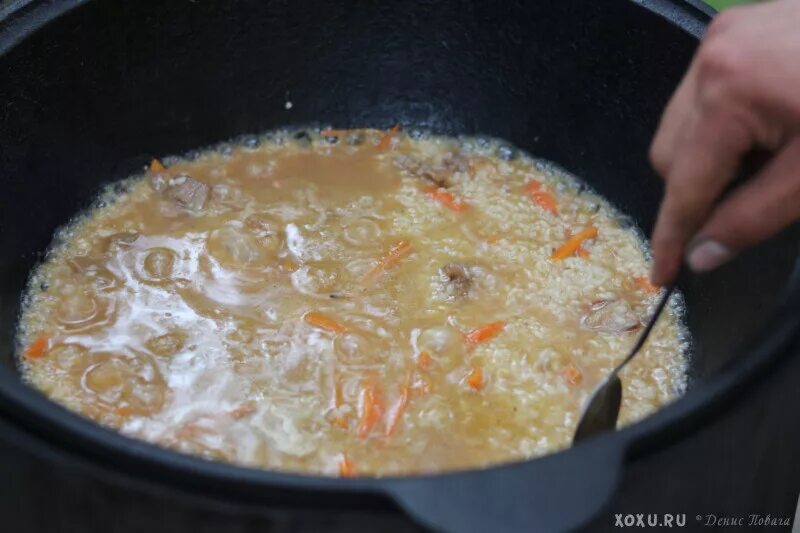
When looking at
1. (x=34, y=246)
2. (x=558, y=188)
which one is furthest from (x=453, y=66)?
(x=34, y=246)

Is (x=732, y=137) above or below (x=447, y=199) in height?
below

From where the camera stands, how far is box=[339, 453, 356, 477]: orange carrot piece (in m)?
1.64

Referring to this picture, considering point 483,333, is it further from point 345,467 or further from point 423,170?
point 423,170

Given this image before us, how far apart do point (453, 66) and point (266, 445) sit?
1.33 metres

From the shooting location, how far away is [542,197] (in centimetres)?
239

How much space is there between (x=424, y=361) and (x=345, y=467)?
0.32m

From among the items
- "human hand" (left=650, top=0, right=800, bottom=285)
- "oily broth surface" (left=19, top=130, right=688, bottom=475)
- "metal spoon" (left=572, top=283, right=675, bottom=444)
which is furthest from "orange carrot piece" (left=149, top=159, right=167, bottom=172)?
"human hand" (left=650, top=0, right=800, bottom=285)

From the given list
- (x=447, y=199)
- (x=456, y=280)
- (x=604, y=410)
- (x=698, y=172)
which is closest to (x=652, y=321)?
(x=604, y=410)

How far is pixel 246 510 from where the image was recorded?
110 centimetres

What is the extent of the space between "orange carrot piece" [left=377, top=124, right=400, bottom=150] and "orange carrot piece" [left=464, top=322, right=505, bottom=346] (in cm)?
77

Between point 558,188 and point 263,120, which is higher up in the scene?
point 263,120

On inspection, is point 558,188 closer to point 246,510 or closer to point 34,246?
point 34,246

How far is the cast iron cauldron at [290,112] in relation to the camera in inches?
45.5

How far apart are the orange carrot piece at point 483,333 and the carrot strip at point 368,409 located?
26cm
